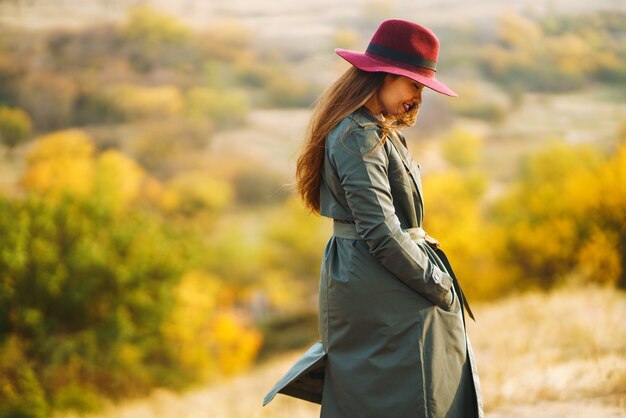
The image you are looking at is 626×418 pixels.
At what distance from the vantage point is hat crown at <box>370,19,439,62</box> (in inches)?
85.4

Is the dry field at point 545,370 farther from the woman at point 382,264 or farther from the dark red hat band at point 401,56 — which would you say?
the dark red hat band at point 401,56

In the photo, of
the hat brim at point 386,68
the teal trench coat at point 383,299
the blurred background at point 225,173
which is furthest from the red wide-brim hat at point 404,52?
the blurred background at point 225,173

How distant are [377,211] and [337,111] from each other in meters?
0.34

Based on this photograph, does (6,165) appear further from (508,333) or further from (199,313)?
(508,333)

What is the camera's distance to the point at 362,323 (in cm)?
214

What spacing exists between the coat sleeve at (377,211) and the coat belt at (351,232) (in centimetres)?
6

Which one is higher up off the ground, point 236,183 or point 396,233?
point 396,233

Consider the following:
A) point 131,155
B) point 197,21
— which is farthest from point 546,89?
point 131,155

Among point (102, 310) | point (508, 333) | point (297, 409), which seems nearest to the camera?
point (297, 409)

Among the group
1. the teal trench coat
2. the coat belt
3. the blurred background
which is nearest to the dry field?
the teal trench coat

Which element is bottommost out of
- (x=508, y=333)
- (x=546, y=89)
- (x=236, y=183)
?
(x=236, y=183)

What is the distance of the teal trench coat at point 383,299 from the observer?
6.68 ft

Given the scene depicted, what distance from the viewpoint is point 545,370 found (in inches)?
162

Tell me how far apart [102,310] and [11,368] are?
209 centimetres
